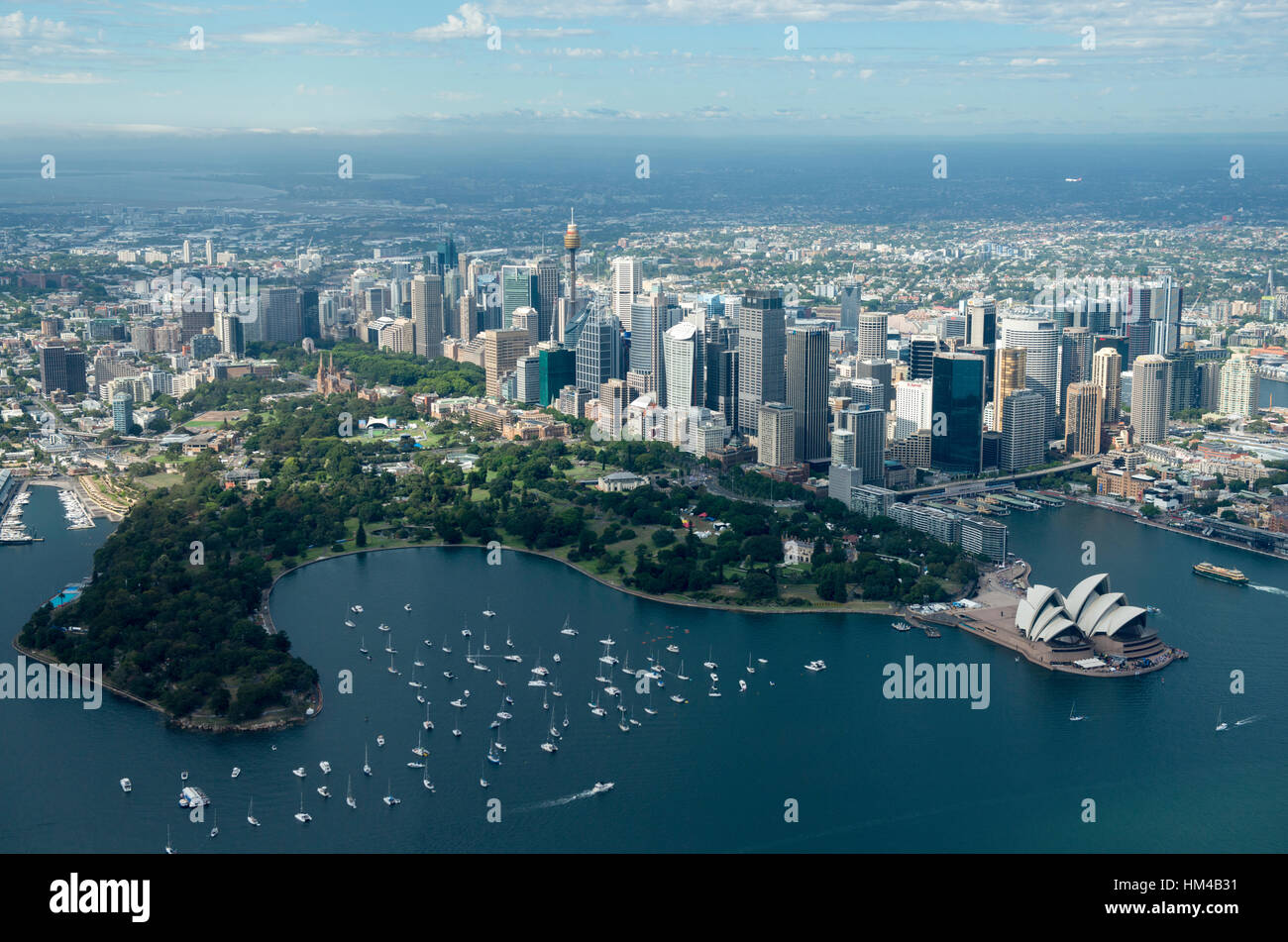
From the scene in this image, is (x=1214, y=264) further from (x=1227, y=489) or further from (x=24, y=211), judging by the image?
(x=24, y=211)

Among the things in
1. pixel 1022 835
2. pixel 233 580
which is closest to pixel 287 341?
pixel 233 580

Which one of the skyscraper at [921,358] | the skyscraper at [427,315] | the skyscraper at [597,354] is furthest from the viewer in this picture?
the skyscraper at [427,315]

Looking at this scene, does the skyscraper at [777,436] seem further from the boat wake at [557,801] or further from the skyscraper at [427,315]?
the skyscraper at [427,315]

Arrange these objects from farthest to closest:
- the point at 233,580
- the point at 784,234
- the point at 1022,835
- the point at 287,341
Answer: the point at 784,234 < the point at 287,341 < the point at 233,580 < the point at 1022,835

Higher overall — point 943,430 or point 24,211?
point 24,211

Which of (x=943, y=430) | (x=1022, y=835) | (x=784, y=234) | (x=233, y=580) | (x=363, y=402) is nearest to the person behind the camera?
(x=1022, y=835)

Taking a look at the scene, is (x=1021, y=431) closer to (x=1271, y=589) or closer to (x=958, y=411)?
(x=958, y=411)

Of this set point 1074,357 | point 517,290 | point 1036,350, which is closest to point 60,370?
point 517,290

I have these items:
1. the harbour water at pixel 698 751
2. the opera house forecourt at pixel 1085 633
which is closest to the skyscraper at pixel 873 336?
the harbour water at pixel 698 751
